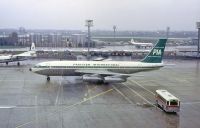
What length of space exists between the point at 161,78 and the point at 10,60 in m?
39.3

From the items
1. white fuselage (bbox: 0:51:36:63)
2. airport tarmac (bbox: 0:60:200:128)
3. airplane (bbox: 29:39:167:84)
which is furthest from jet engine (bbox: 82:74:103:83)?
white fuselage (bbox: 0:51:36:63)

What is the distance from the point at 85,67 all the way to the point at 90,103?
55.0ft

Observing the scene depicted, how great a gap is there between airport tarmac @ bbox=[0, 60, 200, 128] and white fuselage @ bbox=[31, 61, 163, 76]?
6.40ft

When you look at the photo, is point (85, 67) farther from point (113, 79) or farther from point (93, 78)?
point (113, 79)

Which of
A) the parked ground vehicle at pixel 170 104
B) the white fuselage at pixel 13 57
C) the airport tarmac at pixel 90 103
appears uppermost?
the white fuselage at pixel 13 57

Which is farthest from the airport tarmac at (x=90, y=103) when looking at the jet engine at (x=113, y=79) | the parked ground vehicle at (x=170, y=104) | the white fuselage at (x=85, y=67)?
the white fuselage at (x=85, y=67)

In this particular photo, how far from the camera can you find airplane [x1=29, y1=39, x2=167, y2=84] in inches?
2425

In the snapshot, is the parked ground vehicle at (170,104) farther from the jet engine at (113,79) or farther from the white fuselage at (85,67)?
the white fuselage at (85,67)

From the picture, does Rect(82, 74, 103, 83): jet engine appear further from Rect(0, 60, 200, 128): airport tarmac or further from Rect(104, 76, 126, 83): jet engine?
Rect(104, 76, 126, 83): jet engine

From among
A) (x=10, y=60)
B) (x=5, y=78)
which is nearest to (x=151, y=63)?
(x=5, y=78)

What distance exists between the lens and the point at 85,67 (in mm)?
62906

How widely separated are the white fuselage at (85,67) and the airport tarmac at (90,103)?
195 centimetres

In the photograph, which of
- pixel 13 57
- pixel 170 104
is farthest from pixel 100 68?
pixel 13 57

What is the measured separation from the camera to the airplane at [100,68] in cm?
6159
